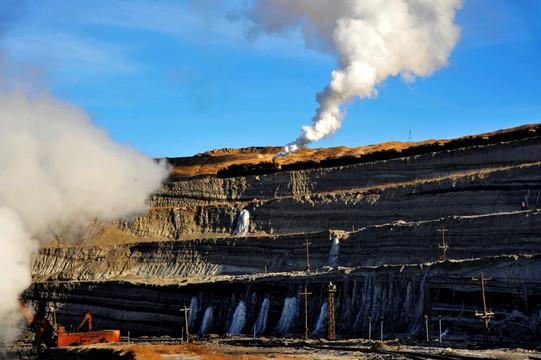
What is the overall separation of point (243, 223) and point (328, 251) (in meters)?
15.7

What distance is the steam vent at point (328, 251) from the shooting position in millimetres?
52312

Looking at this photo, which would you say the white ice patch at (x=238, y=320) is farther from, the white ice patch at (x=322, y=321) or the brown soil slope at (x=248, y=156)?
the brown soil slope at (x=248, y=156)

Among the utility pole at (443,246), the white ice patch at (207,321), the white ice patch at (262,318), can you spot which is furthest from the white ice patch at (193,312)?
the utility pole at (443,246)

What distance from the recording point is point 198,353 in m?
47.7

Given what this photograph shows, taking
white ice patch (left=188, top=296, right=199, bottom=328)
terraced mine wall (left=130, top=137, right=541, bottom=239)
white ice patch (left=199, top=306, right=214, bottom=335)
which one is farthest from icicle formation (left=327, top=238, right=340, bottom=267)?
white ice patch (left=188, top=296, right=199, bottom=328)

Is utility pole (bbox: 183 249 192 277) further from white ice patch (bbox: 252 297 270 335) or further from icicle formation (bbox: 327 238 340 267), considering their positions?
white ice patch (bbox: 252 297 270 335)

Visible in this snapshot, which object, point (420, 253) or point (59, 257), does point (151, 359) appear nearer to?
point (420, 253)

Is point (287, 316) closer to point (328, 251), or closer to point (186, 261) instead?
point (328, 251)

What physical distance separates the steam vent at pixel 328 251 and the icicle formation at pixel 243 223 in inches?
6.0

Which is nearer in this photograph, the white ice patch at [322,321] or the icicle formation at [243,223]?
the white ice patch at [322,321]

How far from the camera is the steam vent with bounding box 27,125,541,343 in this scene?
52.3 meters

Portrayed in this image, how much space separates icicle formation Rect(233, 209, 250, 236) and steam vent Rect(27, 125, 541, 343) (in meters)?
0.15

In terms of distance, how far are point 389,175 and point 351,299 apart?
24.3m

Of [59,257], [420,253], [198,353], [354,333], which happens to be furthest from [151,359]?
[59,257]
